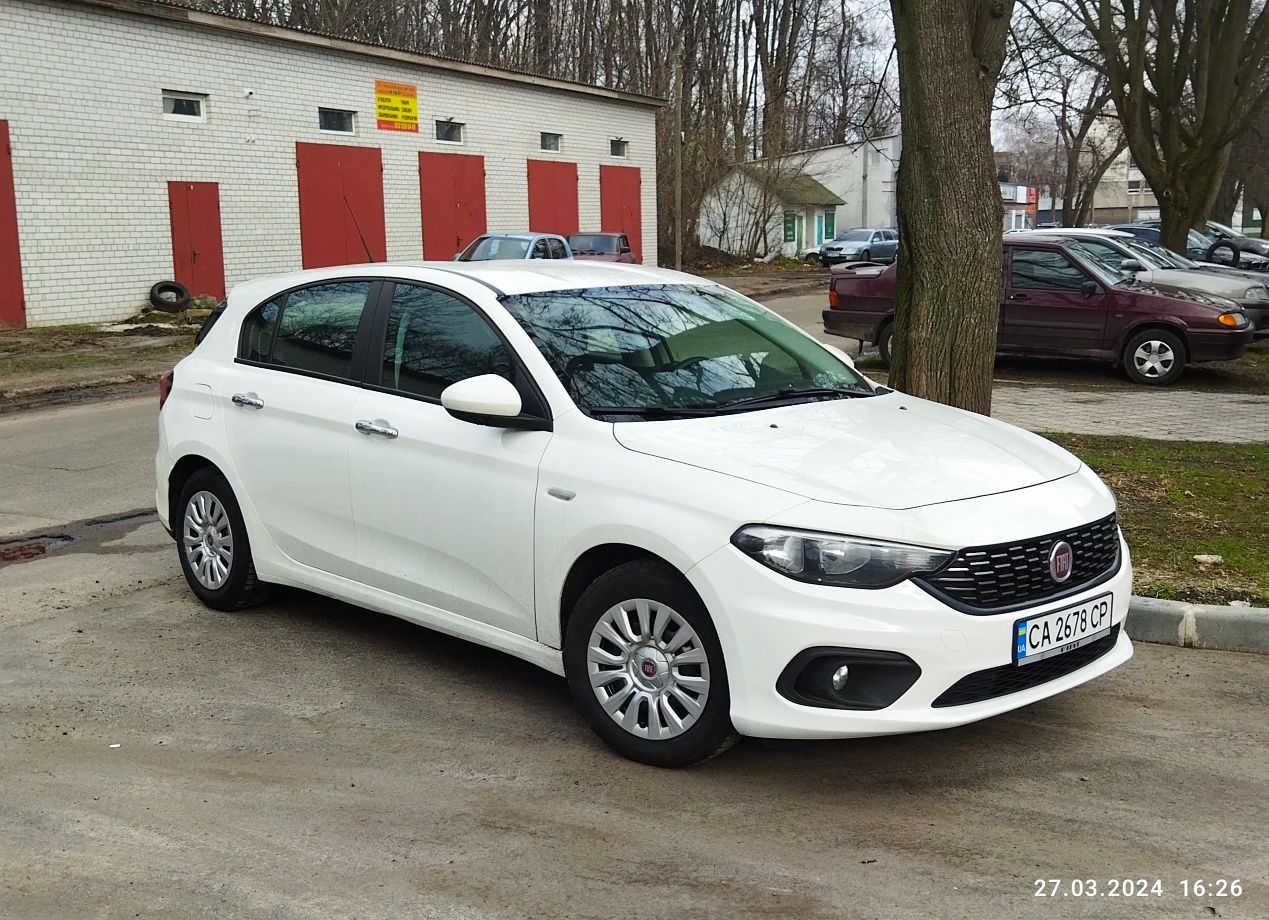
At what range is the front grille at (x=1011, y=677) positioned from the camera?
3.92 m

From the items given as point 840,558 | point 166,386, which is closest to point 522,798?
point 840,558

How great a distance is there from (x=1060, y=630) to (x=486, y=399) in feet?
6.77

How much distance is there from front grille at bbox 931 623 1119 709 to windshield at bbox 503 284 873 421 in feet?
4.45

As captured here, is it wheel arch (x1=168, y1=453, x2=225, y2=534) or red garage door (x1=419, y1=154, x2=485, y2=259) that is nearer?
wheel arch (x1=168, y1=453, x2=225, y2=534)

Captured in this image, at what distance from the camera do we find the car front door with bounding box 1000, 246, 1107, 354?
47.2 ft

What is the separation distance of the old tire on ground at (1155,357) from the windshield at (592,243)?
1387 centimetres

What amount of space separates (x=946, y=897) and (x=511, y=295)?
9.13ft

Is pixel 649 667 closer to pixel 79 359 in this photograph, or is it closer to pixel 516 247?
pixel 79 359

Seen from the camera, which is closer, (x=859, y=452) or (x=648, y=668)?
(x=648, y=668)

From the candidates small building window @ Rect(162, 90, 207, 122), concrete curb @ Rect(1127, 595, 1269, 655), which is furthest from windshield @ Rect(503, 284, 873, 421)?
small building window @ Rect(162, 90, 207, 122)

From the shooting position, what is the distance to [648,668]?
165 inches

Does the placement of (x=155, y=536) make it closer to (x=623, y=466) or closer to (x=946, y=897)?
(x=623, y=466)


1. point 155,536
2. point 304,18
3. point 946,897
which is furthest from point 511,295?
point 304,18

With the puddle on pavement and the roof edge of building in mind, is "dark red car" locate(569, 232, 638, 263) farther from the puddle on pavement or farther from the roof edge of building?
the puddle on pavement
